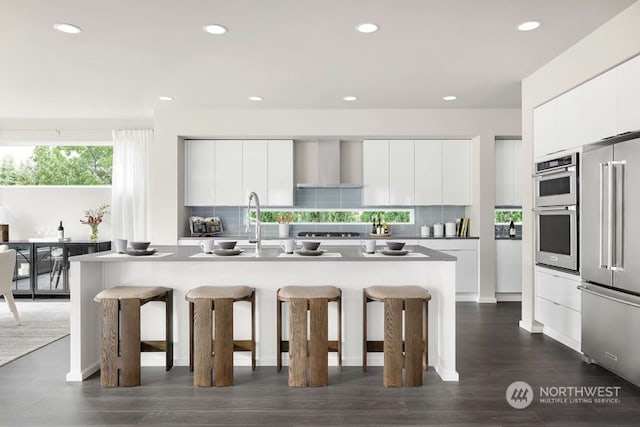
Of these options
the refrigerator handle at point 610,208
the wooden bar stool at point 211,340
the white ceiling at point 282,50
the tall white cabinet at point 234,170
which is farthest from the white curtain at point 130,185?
the refrigerator handle at point 610,208

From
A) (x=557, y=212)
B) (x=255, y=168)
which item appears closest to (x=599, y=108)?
(x=557, y=212)

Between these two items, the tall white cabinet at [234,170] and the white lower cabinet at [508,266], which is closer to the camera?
the white lower cabinet at [508,266]

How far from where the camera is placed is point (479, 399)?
282cm

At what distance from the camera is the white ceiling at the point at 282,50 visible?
9.99 feet

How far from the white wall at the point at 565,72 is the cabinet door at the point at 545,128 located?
0.20 feet

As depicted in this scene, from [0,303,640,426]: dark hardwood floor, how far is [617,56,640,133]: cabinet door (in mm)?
1827

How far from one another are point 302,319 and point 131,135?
15.9 feet

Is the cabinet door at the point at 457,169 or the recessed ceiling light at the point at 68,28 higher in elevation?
the recessed ceiling light at the point at 68,28

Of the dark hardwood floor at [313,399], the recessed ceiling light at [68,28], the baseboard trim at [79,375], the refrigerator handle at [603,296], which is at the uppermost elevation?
the recessed ceiling light at [68,28]

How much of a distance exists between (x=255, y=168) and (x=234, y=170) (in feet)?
1.00

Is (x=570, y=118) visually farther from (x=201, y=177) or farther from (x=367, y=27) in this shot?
(x=201, y=177)

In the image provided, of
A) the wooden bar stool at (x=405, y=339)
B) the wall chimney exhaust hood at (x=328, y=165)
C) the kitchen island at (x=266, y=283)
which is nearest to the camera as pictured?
the wooden bar stool at (x=405, y=339)

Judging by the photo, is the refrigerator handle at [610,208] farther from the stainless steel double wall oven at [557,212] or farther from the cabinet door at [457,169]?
the cabinet door at [457,169]

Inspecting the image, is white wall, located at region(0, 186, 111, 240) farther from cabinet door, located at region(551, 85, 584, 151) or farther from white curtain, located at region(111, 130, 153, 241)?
cabinet door, located at region(551, 85, 584, 151)
